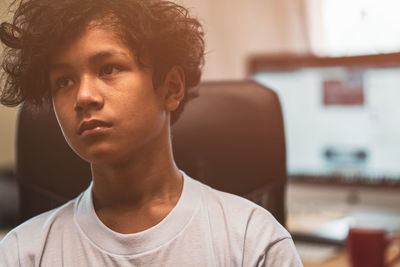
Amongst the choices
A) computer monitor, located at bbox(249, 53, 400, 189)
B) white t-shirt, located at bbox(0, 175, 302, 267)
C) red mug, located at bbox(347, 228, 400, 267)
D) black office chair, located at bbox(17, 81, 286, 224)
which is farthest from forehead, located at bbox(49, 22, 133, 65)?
computer monitor, located at bbox(249, 53, 400, 189)

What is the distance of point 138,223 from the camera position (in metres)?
0.41

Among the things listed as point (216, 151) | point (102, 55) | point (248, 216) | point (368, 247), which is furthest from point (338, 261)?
point (102, 55)

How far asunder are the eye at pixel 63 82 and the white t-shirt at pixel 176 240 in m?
0.09

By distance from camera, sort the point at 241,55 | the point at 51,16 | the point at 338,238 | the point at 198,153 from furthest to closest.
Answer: the point at 241,55
the point at 338,238
the point at 198,153
the point at 51,16

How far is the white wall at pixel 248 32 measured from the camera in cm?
145

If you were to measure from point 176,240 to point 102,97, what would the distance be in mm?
112

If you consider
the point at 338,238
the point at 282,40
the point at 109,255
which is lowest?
the point at 338,238

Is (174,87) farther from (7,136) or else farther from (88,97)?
(7,136)

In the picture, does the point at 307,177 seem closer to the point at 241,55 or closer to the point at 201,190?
the point at 241,55

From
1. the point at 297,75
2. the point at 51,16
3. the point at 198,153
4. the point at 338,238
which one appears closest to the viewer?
the point at 51,16

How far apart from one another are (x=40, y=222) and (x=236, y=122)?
331 mm

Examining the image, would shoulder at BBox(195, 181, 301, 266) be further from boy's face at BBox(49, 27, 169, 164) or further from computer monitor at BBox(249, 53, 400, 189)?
computer monitor at BBox(249, 53, 400, 189)

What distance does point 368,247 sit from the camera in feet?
2.35

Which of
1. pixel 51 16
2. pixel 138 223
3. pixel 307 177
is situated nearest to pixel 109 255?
pixel 138 223
